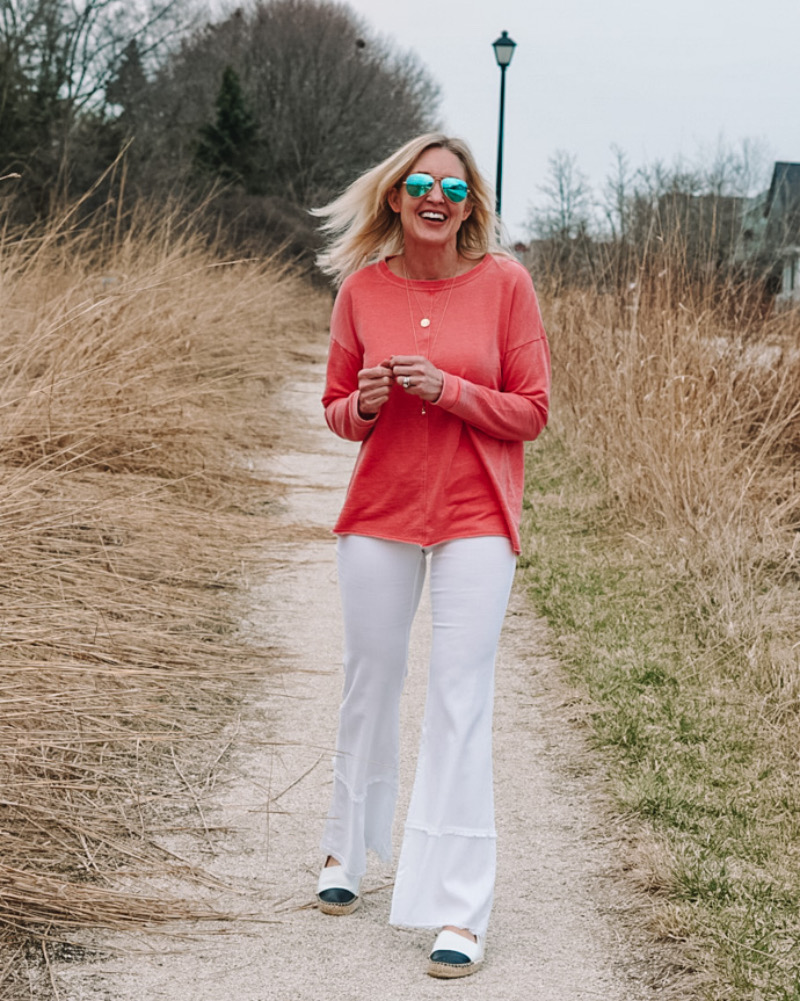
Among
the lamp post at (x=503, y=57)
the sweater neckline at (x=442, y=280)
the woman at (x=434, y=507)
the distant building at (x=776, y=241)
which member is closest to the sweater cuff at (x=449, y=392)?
the woman at (x=434, y=507)

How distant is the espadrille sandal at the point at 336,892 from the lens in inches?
123

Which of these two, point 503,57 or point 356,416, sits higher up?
point 503,57

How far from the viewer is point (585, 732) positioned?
14.5ft

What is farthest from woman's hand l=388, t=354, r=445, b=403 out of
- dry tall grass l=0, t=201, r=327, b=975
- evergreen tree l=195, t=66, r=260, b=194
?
evergreen tree l=195, t=66, r=260, b=194

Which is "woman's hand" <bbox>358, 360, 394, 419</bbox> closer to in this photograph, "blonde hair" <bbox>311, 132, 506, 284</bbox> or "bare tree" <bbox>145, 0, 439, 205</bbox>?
"blonde hair" <bbox>311, 132, 506, 284</bbox>

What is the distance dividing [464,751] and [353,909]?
621 mm

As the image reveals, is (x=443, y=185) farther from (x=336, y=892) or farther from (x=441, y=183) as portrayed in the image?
(x=336, y=892)

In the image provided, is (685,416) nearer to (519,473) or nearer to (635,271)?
(635,271)

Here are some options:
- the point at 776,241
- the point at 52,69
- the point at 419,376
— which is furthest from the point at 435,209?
the point at 52,69

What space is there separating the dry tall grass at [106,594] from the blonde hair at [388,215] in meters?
1.39

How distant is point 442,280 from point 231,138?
4165cm

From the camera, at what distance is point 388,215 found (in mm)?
3184

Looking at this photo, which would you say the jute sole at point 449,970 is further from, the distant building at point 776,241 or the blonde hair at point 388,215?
the distant building at point 776,241

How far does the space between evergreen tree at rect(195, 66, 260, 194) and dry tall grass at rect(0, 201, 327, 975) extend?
33.3 m
